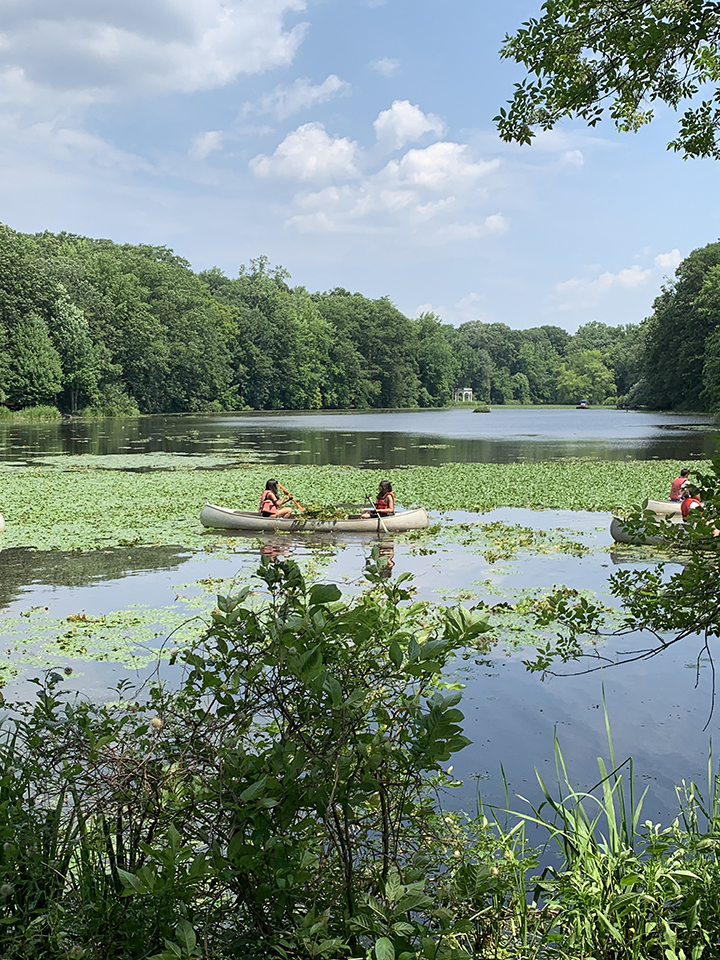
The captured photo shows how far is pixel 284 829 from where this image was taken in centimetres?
261

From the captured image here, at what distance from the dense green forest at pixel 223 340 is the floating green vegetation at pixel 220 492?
36506 millimetres

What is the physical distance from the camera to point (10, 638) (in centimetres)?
855

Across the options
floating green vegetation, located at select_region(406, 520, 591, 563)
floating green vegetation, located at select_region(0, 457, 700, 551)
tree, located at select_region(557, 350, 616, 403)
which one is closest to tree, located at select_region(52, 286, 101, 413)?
floating green vegetation, located at select_region(0, 457, 700, 551)

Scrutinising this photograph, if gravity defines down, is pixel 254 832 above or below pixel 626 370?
below

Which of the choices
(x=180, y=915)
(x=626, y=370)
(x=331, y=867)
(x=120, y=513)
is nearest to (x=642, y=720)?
(x=331, y=867)

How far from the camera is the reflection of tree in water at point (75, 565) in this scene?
11.3m

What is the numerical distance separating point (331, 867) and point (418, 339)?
12233 centimetres

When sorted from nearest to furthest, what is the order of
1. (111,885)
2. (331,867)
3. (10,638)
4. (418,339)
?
(331,867) < (111,885) < (10,638) < (418,339)

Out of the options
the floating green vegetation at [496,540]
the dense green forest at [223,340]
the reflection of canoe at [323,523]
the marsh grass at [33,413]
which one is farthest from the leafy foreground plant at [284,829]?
the marsh grass at [33,413]

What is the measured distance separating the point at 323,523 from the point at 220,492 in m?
6.30

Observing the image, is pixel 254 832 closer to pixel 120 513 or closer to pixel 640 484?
pixel 120 513

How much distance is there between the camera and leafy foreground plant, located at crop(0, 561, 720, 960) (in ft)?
8.46

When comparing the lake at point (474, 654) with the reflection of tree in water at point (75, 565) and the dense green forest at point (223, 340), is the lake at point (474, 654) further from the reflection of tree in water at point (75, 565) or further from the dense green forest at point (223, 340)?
the dense green forest at point (223, 340)

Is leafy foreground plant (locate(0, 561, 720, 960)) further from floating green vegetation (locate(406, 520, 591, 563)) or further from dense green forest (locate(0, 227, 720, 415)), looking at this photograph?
dense green forest (locate(0, 227, 720, 415))
